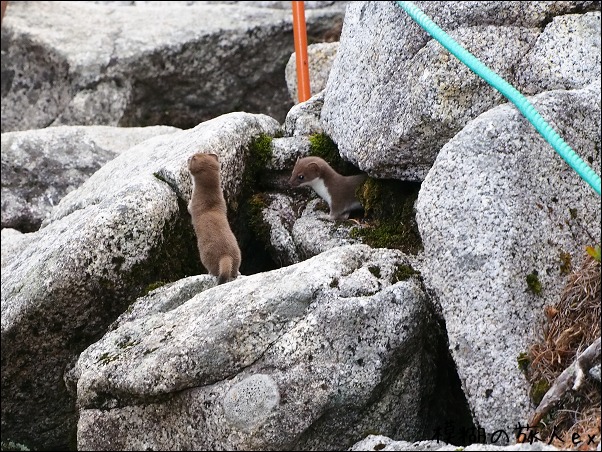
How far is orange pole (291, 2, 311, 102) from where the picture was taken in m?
9.79

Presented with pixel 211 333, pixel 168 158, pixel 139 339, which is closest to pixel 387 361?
pixel 211 333

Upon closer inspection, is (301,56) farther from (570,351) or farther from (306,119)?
(570,351)

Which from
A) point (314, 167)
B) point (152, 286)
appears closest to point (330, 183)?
point (314, 167)

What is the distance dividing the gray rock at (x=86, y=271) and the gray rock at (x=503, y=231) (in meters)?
2.07

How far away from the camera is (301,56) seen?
9969mm

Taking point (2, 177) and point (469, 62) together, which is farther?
point (2, 177)

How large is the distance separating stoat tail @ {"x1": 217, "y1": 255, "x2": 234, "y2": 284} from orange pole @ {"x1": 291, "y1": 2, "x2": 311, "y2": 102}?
3254 mm

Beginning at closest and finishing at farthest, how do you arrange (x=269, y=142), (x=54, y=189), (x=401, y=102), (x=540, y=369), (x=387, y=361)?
(x=540, y=369), (x=387, y=361), (x=401, y=102), (x=269, y=142), (x=54, y=189)

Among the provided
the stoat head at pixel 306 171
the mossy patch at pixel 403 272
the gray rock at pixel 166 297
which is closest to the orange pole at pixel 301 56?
the stoat head at pixel 306 171

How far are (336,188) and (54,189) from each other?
153 inches

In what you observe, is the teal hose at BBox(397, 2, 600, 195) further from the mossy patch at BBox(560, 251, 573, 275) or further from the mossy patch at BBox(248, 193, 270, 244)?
the mossy patch at BBox(248, 193, 270, 244)

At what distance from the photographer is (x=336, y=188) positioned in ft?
24.4

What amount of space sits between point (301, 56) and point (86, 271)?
152 inches

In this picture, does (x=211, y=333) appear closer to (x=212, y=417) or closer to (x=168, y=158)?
(x=212, y=417)
